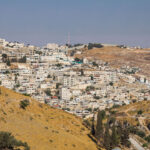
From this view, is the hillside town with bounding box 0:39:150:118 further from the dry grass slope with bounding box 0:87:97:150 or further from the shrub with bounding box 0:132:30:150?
the shrub with bounding box 0:132:30:150

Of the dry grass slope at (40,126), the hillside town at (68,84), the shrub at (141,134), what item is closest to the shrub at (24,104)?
the dry grass slope at (40,126)

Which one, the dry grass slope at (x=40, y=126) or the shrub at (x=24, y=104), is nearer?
the dry grass slope at (x=40, y=126)

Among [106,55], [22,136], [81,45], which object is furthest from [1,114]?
[81,45]

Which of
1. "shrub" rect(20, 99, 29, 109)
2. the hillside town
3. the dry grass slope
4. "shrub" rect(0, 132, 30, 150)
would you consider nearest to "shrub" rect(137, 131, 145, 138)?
the hillside town

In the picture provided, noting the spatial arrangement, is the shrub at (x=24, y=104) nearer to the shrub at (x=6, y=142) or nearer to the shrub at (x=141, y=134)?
the shrub at (x=6, y=142)

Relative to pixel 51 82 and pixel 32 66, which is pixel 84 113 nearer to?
pixel 51 82

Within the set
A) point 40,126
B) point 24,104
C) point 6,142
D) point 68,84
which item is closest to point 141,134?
point 24,104
